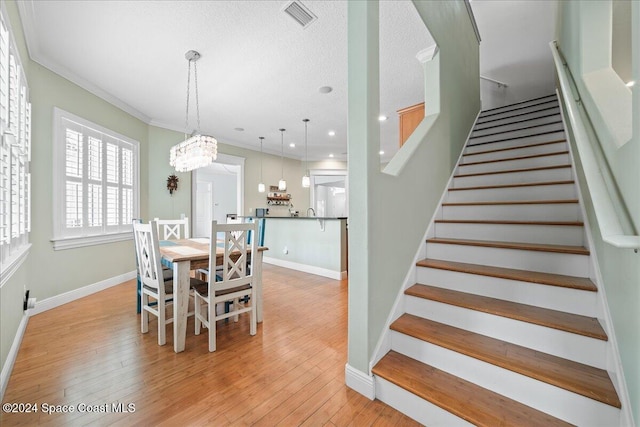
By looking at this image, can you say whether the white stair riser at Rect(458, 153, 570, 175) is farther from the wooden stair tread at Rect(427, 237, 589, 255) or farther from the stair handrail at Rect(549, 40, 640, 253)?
the stair handrail at Rect(549, 40, 640, 253)

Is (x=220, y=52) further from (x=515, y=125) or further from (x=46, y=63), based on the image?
(x=515, y=125)

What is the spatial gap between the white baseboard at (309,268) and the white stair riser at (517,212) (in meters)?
2.04

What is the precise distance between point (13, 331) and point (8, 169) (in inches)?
50.4

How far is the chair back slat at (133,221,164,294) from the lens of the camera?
2033 millimetres

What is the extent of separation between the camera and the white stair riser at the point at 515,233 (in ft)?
5.88

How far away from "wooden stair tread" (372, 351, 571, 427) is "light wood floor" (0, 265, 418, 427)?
0.19 m

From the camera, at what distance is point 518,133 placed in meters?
3.22

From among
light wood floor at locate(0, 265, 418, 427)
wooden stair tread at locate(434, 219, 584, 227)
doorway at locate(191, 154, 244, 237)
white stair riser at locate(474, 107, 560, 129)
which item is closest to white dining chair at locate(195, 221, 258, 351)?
light wood floor at locate(0, 265, 418, 427)

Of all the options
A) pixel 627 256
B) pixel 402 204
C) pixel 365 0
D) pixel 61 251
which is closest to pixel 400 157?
pixel 402 204

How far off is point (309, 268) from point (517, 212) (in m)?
3.15

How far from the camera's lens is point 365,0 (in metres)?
1.46

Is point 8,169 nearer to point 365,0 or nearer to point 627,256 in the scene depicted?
point 365,0

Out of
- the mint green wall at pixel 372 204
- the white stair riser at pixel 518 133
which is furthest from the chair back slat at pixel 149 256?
the white stair riser at pixel 518 133

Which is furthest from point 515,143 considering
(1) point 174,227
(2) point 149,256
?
(1) point 174,227
